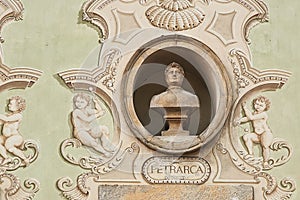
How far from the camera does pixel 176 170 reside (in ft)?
21.2

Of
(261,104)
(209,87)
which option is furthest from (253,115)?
(209,87)

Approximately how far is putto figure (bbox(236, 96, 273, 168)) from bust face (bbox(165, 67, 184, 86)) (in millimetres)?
553

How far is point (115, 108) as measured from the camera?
21.5ft

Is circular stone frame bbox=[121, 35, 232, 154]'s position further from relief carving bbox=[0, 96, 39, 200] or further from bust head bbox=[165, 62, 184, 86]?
relief carving bbox=[0, 96, 39, 200]

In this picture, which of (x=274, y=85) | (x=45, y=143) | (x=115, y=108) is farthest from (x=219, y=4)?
(x=45, y=143)

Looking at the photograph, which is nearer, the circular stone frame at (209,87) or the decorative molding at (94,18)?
the circular stone frame at (209,87)

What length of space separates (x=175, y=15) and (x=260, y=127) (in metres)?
1.12

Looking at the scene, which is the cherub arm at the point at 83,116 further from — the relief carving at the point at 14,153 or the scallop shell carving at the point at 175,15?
the scallop shell carving at the point at 175,15

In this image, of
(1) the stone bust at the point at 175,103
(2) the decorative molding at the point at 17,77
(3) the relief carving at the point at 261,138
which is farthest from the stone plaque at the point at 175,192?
(2) the decorative molding at the point at 17,77

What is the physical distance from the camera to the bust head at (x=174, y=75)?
6.76m

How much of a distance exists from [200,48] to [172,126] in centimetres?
65

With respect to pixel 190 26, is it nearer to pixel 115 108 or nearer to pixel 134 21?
pixel 134 21

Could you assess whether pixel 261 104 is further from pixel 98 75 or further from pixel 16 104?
pixel 16 104

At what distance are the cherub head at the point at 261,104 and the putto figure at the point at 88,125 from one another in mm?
1170
